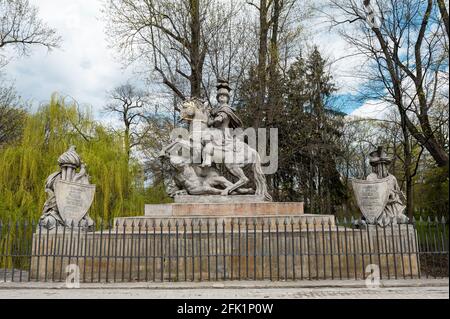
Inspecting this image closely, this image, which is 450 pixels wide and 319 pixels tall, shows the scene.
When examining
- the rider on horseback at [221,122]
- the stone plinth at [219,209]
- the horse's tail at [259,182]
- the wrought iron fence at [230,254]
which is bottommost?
the wrought iron fence at [230,254]

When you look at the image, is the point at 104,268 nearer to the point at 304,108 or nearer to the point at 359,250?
the point at 359,250

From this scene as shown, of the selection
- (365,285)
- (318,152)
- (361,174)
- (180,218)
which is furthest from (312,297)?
(361,174)

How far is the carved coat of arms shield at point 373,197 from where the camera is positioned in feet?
33.0

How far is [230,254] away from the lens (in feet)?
29.8

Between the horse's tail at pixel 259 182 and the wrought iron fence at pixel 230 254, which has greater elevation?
the horse's tail at pixel 259 182

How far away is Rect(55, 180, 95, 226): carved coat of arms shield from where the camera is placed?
10000 mm

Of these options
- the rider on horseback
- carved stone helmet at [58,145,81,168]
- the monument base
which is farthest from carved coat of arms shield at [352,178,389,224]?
carved stone helmet at [58,145,81,168]

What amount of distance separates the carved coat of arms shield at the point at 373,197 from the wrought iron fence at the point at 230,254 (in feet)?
2.09

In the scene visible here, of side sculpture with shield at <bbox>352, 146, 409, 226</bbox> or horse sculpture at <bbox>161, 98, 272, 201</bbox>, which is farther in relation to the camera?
horse sculpture at <bbox>161, 98, 272, 201</bbox>

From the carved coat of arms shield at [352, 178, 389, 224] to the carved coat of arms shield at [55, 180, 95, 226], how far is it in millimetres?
7230
